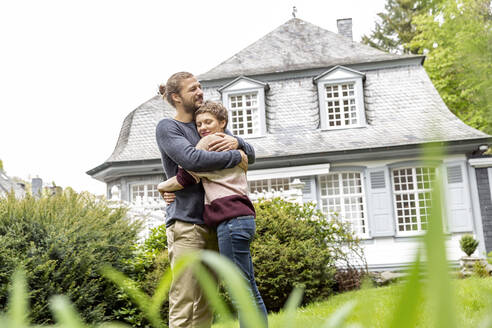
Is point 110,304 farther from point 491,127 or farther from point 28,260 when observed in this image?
point 491,127

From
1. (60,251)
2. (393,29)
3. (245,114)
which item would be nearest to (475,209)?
(245,114)

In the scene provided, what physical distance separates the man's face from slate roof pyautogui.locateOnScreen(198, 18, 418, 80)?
38.6ft

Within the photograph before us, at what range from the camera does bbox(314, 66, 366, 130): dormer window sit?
548 inches

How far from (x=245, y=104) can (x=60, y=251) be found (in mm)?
10276

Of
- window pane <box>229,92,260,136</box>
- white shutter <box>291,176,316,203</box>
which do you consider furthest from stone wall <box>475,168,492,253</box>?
window pane <box>229,92,260,136</box>

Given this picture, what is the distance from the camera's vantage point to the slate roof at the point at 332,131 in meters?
13.1

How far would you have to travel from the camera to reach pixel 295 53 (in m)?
15.5

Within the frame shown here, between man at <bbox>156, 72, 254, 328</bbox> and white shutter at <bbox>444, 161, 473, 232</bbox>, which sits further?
white shutter at <bbox>444, 161, 473, 232</bbox>

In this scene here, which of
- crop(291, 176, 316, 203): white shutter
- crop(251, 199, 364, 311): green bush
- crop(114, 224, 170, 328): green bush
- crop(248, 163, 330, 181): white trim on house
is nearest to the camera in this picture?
crop(114, 224, 170, 328): green bush

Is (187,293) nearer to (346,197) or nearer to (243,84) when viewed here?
(346,197)

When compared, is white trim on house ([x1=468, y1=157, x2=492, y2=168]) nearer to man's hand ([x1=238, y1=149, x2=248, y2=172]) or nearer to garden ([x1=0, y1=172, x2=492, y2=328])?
garden ([x1=0, y1=172, x2=492, y2=328])

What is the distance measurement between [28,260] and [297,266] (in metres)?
3.15

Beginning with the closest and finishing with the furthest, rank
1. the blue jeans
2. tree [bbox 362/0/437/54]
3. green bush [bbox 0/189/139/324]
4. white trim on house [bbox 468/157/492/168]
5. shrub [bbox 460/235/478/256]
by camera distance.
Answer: the blue jeans → green bush [bbox 0/189/139/324] → shrub [bbox 460/235/478/256] → white trim on house [bbox 468/157/492/168] → tree [bbox 362/0/437/54]

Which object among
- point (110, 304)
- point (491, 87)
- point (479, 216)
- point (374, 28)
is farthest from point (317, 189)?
point (374, 28)
